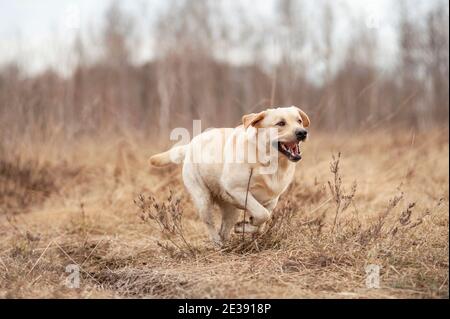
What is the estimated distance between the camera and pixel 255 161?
4.26m

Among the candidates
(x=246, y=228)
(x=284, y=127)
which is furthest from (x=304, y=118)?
(x=246, y=228)

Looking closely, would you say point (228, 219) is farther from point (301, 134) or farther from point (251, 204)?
point (301, 134)

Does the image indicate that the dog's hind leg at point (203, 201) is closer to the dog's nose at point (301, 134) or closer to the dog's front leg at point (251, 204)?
the dog's front leg at point (251, 204)

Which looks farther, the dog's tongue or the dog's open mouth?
the dog's tongue

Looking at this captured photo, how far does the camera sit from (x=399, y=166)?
845cm

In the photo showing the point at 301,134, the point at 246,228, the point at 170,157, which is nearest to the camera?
the point at 301,134

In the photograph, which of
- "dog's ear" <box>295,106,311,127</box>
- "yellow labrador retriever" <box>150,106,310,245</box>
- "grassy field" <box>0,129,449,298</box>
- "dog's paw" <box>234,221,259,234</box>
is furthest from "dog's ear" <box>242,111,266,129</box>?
"dog's paw" <box>234,221,259,234</box>

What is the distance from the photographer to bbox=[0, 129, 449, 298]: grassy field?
11.4 feet

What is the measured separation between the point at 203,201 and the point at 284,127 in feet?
3.31

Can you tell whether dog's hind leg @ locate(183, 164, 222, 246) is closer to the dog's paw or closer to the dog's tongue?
the dog's paw

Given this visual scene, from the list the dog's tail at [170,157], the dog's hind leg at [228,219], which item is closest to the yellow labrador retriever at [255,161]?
the dog's hind leg at [228,219]

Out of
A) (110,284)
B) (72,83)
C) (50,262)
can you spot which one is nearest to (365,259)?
(110,284)

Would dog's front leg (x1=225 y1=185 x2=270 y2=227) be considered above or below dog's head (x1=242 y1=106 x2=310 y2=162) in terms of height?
below

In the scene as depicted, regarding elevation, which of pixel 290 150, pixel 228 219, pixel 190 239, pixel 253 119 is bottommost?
pixel 190 239
